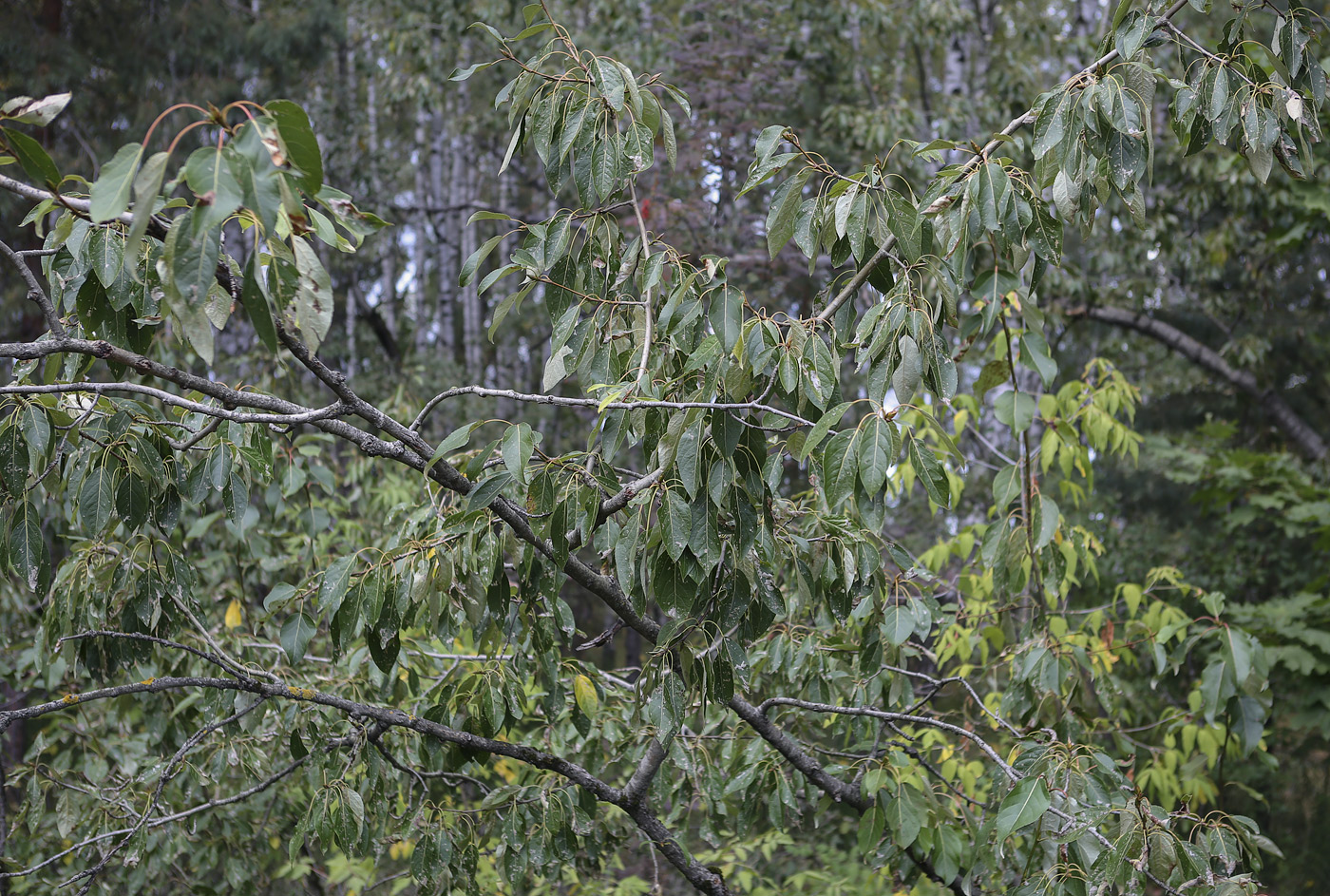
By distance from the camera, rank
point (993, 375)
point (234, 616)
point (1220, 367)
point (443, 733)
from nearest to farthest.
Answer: point (443, 733), point (993, 375), point (234, 616), point (1220, 367)

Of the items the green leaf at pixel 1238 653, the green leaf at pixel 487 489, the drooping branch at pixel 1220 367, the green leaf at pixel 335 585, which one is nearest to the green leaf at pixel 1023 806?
the green leaf at pixel 1238 653

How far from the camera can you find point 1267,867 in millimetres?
5309

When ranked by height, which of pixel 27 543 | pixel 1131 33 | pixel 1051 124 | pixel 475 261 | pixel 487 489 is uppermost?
pixel 1131 33

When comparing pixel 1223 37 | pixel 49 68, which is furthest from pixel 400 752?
pixel 49 68

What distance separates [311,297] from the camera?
1.01 metres

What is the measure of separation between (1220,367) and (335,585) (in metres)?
7.34

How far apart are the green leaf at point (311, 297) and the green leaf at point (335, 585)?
536 millimetres

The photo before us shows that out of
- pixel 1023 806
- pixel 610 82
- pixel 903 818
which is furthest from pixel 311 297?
pixel 903 818

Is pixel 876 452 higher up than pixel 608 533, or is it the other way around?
pixel 876 452

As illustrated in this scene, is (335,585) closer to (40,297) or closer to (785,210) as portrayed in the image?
(40,297)

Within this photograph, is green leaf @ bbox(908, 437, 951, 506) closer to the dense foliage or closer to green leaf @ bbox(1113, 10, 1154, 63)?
the dense foliage

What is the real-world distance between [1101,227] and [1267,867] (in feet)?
13.4

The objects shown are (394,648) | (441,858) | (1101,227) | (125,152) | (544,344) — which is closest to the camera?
(125,152)

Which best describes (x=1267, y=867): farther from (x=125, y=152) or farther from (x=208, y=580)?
(x=125, y=152)
